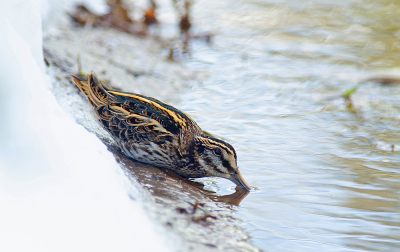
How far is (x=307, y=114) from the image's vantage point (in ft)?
20.7

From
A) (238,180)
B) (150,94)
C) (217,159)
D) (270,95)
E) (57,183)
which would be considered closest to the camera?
(57,183)

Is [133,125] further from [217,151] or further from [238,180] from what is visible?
[238,180]

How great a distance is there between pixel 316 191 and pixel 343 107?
2705mm

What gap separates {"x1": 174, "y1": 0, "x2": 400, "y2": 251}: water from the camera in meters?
3.73

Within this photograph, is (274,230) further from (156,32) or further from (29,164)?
(156,32)

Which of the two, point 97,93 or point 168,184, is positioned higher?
point 97,93

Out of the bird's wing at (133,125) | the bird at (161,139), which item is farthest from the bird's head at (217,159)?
the bird's wing at (133,125)

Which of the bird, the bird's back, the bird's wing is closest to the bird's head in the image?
the bird

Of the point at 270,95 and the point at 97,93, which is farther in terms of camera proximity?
the point at 270,95

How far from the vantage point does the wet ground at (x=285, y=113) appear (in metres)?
3.57

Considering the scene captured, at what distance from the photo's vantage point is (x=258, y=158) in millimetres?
4949

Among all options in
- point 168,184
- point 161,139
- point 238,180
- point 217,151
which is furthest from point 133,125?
point 238,180

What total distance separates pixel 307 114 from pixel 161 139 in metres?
2.78

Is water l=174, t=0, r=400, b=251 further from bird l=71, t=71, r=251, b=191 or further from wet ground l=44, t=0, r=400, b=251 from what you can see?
bird l=71, t=71, r=251, b=191
